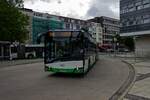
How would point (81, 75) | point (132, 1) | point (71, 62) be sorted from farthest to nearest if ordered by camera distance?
point (132, 1)
point (81, 75)
point (71, 62)

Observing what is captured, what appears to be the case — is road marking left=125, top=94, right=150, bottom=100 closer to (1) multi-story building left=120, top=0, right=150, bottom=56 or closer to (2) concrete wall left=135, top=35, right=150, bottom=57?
(1) multi-story building left=120, top=0, right=150, bottom=56

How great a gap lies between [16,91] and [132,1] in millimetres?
42714

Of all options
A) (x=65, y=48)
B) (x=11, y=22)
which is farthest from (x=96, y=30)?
(x=65, y=48)

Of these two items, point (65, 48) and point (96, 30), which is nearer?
point (65, 48)

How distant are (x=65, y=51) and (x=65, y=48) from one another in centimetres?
18

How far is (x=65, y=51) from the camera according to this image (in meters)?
15.5

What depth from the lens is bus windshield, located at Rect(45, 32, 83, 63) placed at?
50.8 ft

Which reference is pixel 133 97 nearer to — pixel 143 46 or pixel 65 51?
pixel 65 51

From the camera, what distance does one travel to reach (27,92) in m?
10.3

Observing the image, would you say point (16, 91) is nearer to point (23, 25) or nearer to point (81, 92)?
point (81, 92)

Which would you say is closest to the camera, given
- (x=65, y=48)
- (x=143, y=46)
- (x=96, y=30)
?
(x=65, y=48)

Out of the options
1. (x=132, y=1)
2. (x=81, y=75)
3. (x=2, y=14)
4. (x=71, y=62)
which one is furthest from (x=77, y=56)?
(x=132, y=1)

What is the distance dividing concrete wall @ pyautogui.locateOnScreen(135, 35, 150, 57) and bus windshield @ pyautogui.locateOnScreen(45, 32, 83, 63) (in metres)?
32.5

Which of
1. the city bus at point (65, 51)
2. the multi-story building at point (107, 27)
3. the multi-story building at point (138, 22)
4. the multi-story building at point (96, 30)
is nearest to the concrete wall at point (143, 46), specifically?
the multi-story building at point (138, 22)
